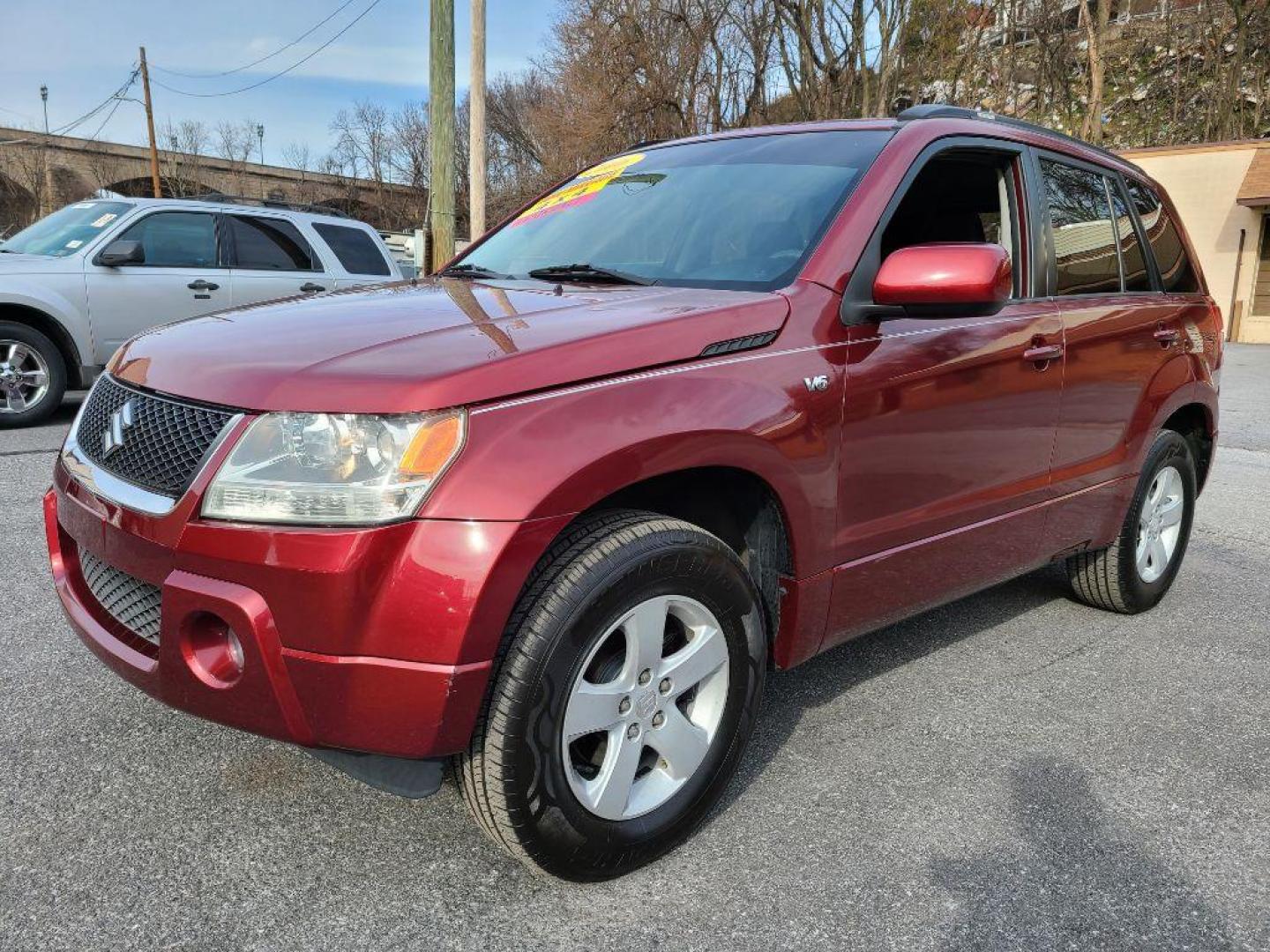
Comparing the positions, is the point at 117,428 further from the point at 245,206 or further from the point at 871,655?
the point at 245,206

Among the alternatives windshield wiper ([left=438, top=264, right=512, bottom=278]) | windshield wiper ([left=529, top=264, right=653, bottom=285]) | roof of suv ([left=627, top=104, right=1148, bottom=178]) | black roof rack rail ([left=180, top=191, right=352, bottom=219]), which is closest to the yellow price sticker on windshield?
roof of suv ([left=627, top=104, right=1148, bottom=178])

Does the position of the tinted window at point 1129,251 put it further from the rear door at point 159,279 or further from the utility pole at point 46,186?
the utility pole at point 46,186

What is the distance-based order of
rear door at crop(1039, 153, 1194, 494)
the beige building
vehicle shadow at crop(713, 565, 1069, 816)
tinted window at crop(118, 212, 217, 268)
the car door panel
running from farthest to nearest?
the beige building → tinted window at crop(118, 212, 217, 268) → rear door at crop(1039, 153, 1194, 494) → vehicle shadow at crop(713, 565, 1069, 816) → the car door panel

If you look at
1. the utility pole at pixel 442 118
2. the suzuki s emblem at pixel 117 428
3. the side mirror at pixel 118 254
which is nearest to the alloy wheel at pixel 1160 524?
the suzuki s emblem at pixel 117 428

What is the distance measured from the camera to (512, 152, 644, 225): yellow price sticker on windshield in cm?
354

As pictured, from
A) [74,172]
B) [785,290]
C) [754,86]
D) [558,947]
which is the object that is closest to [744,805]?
[558,947]

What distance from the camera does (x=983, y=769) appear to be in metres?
2.75

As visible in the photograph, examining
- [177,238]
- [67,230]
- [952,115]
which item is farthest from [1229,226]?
[952,115]

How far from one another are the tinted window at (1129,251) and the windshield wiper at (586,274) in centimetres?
207

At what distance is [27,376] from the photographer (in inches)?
297

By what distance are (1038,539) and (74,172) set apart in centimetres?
5849

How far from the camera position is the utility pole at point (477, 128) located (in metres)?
11.5

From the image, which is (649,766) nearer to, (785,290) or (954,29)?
(785,290)

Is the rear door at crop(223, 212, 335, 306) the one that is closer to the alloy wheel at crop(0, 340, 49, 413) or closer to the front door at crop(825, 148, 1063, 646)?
the alloy wheel at crop(0, 340, 49, 413)
